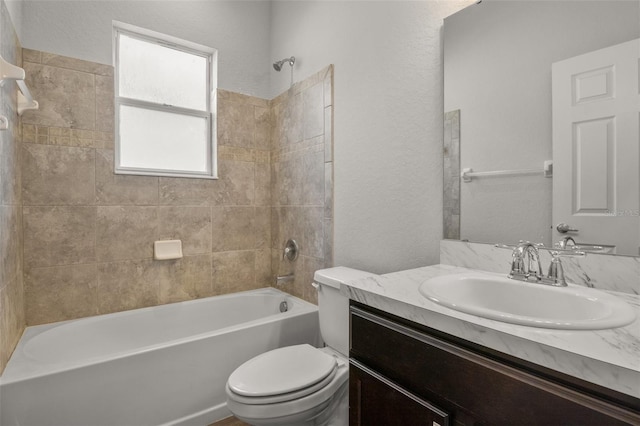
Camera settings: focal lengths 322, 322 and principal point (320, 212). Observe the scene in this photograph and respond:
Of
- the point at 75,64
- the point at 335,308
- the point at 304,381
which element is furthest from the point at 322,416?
the point at 75,64

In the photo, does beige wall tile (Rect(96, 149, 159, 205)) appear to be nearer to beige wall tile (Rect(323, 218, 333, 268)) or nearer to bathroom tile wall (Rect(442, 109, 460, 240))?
beige wall tile (Rect(323, 218, 333, 268))

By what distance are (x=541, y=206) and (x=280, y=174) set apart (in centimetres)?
189

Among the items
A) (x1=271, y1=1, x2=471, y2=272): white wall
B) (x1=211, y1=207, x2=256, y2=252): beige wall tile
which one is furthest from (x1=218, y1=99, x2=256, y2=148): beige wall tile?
(x1=271, y1=1, x2=471, y2=272): white wall

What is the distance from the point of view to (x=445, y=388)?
0.79 m

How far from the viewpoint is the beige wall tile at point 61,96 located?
1875mm

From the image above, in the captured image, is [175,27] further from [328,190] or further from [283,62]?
[328,190]

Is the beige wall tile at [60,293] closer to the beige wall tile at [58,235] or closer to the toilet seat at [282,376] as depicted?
the beige wall tile at [58,235]

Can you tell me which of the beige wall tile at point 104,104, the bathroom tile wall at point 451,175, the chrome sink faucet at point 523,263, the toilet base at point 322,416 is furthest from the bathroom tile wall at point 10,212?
the chrome sink faucet at point 523,263

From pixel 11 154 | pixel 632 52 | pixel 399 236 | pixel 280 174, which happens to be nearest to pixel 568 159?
pixel 632 52

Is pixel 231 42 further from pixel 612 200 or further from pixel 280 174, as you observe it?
pixel 612 200

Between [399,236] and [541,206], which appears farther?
[399,236]

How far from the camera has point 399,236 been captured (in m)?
1.67

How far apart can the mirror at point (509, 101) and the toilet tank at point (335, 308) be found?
59 cm

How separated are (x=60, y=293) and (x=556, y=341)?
2446 millimetres
